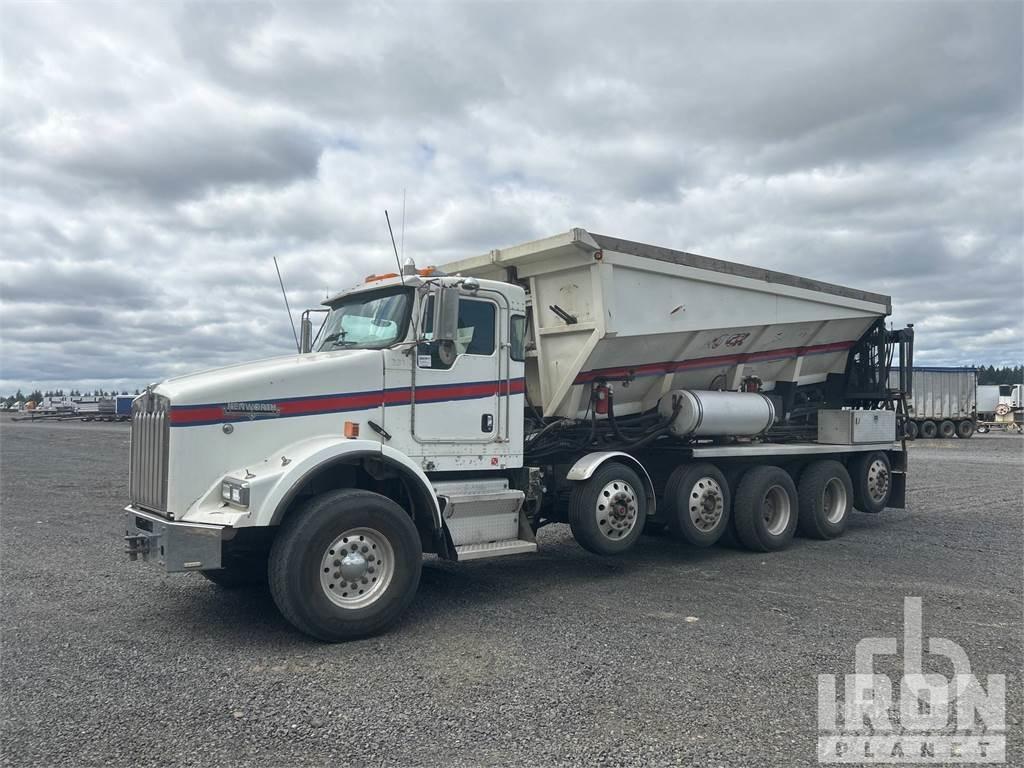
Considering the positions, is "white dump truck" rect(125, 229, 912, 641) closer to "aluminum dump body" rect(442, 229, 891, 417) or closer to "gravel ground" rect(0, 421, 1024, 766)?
"aluminum dump body" rect(442, 229, 891, 417)

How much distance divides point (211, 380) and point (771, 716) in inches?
177

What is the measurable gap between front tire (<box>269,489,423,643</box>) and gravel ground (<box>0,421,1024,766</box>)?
22 cm

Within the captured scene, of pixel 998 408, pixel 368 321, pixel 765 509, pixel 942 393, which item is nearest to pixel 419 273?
pixel 368 321

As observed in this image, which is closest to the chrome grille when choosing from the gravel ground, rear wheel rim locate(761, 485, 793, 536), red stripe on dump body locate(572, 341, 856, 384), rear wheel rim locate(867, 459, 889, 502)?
the gravel ground

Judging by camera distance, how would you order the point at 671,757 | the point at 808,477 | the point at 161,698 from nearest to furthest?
1. the point at 671,757
2. the point at 161,698
3. the point at 808,477

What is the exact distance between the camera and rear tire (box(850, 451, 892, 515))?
11273 millimetres

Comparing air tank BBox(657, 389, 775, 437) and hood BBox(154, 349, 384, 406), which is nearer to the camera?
hood BBox(154, 349, 384, 406)

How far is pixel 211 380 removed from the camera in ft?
19.5

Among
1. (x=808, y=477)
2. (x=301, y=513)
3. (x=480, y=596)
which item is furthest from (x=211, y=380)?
(x=808, y=477)

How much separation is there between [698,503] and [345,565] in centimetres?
456

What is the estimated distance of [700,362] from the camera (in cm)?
944

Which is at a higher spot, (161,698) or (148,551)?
(148,551)

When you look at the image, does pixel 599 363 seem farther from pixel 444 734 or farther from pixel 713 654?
pixel 444 734

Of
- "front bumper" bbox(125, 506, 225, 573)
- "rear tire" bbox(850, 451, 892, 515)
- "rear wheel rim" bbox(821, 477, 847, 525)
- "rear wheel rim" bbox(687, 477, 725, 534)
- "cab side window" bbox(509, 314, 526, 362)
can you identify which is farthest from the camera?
"rear tire" bbox(850, 451, 892, 515)
